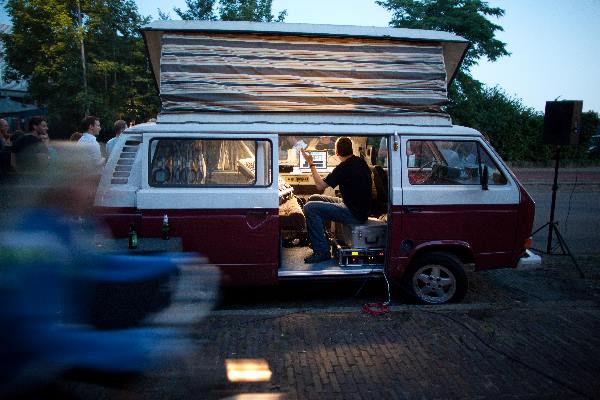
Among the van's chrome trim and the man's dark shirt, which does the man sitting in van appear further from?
the van's chrome trim

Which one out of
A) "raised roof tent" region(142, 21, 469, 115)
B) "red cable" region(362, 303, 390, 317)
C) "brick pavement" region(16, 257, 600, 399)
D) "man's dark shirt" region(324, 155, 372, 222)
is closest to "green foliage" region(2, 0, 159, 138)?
"raised roof tent" region(142, 21, 469, 115)

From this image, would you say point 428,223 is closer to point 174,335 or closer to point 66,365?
point 174,335

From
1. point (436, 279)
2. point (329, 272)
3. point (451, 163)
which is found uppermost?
point (451, 163)

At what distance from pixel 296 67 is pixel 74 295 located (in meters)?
3.93

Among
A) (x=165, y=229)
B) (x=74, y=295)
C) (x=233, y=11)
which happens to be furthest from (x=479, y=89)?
(x=74, y=295)

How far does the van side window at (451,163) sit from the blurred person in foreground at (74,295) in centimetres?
345

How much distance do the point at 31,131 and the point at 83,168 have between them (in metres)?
5.64

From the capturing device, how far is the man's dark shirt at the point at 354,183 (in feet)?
20.8

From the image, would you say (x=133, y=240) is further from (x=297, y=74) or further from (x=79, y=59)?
(x=79, y=59)

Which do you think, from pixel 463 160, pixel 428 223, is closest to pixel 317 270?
pixel 428 223

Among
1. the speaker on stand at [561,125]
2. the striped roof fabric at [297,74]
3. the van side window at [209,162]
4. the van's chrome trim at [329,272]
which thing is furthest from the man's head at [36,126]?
the speaker on stand at [561,125]

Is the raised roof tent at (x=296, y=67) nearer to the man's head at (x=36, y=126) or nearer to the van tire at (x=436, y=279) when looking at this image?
the van tire at (x=436, y=279)

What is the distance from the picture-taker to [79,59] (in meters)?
25.8

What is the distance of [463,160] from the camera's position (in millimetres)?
6133
